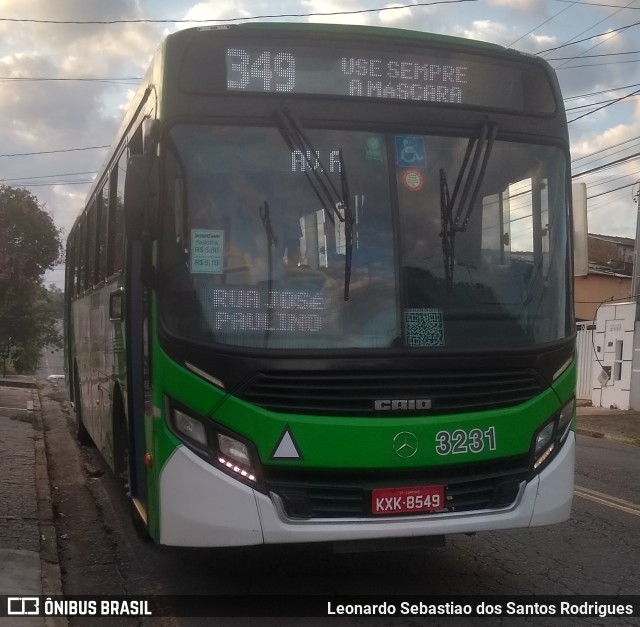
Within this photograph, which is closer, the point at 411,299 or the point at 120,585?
the point at 411,299

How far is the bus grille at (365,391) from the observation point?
495cm

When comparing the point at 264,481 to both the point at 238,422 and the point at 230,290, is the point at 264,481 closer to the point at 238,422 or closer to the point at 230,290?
the point at 238,422

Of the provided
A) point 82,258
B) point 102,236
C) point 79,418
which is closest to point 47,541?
point 102,236

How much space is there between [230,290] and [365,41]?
1.84 m

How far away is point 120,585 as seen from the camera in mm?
6191

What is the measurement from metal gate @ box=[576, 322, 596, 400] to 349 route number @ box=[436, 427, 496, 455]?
20.9 metres

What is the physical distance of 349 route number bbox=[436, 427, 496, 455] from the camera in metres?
5.12

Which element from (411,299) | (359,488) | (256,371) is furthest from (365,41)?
(359,488)

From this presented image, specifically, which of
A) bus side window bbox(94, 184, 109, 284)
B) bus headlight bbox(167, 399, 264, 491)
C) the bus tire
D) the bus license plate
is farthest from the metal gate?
bus headlight bbox(167, 399, 264, 491)

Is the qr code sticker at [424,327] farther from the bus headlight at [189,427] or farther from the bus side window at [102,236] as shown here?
the bus side window at [102,236]

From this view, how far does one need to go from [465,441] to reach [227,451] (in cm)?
137

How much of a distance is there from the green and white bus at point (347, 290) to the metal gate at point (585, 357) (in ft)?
67.5

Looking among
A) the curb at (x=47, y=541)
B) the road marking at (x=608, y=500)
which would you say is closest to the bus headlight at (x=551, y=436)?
the curb at (x=47, y=541)

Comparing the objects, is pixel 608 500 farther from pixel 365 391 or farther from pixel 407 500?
pixel 365 391
